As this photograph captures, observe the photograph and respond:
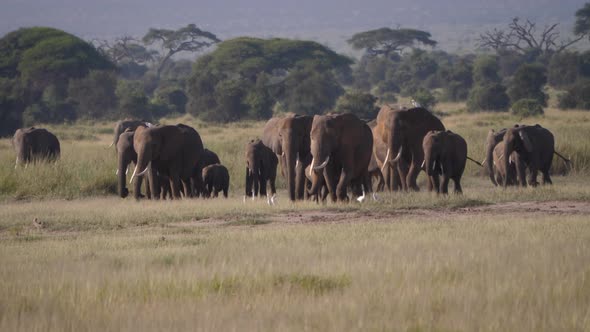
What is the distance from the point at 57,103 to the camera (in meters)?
54.5

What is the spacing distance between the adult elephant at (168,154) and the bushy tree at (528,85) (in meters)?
34.0

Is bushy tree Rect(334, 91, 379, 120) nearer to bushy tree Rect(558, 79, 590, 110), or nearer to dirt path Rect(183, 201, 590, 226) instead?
bushy tree Rect(558, 79, 590, 110)

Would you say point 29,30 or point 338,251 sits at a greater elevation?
point 29,30

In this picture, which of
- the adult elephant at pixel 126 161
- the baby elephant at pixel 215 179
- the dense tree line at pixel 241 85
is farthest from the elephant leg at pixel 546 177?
the dense tree line at pixel 241 85

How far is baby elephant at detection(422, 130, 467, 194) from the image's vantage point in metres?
16.8

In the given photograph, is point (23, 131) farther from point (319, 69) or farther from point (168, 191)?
point (319, 69)

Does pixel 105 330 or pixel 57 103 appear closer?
pixel 105 330

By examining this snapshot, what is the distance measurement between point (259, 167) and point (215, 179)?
1128 mm

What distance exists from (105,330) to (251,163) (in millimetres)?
13470

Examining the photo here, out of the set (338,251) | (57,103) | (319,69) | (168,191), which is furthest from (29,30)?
(338,251)

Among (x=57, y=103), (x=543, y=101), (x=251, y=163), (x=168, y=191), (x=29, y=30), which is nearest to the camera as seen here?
(x=251, y=163)

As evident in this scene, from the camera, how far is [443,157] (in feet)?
56.0

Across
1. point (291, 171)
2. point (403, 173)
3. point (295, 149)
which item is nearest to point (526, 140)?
point (403, 173)

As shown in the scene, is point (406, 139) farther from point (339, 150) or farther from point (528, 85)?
point (528, 85)
